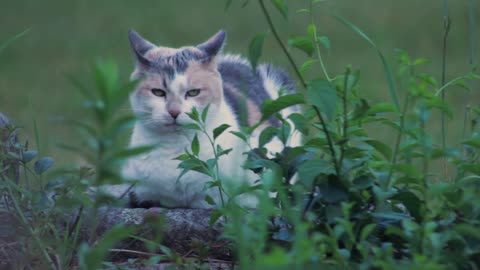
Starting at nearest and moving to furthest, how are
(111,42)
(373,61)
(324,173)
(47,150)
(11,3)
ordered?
1. (324,173)
2. (47,150)
3. (373,61)
4. (111,42)
5. (11,3)

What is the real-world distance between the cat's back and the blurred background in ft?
6.91

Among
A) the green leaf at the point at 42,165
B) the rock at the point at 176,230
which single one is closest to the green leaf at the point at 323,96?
the rock at the point at 176,230

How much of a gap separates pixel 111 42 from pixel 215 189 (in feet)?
15.0

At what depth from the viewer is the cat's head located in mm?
2576

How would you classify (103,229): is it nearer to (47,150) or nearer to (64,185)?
(64,185)

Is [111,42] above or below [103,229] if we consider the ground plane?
above

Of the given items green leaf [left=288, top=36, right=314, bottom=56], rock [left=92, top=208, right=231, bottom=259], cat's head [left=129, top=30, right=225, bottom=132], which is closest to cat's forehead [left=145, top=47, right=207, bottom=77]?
cat's head [left=129, top=30, right=225, bottom=132]

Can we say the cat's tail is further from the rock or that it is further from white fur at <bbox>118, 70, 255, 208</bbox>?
the rock

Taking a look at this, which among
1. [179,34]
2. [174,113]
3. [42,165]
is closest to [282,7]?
[42,165]

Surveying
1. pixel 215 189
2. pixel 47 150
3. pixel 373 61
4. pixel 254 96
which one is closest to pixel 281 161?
pixel 215 189

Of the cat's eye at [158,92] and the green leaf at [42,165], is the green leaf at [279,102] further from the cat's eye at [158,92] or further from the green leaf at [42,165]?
the cat's eye at [158,92]

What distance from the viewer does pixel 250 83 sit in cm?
328

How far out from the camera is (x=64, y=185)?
6.12 ft

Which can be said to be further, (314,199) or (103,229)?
(103,229)
